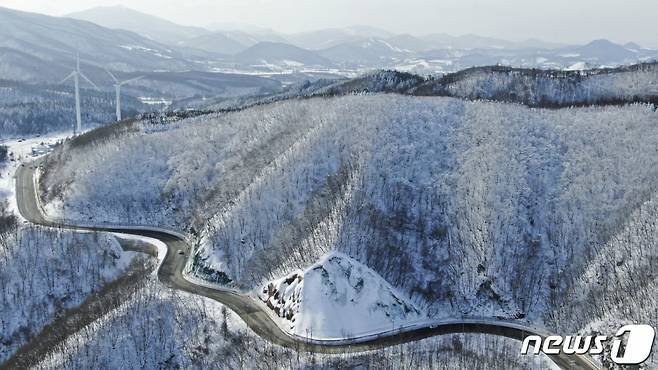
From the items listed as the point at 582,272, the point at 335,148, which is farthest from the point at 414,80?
the point at 582,272

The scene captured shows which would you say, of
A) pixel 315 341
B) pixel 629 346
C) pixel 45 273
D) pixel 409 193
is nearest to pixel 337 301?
pixel 315 341

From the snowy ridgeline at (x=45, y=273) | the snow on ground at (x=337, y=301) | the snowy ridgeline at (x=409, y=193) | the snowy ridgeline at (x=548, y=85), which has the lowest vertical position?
the snowy ridgeline at (x=45, y=273)

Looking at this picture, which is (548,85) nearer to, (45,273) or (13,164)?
(45,273)

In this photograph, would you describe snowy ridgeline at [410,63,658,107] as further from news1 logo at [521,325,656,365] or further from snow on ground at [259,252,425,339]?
news1 logo at [521,325,656,365]

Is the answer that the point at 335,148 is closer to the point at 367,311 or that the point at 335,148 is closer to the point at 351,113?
the point at 351,113

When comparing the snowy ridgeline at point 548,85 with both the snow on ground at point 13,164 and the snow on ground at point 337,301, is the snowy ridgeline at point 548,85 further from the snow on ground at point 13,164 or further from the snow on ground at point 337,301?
the snow on ground at point 13,164

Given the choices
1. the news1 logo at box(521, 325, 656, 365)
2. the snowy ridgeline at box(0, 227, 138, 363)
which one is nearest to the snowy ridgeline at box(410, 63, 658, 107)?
the news1 logo at box(521, 325, 656, 365)

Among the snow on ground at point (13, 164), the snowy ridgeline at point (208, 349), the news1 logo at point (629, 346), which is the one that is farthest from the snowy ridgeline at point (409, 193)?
the snowy ridgeline at point (208, 349)
